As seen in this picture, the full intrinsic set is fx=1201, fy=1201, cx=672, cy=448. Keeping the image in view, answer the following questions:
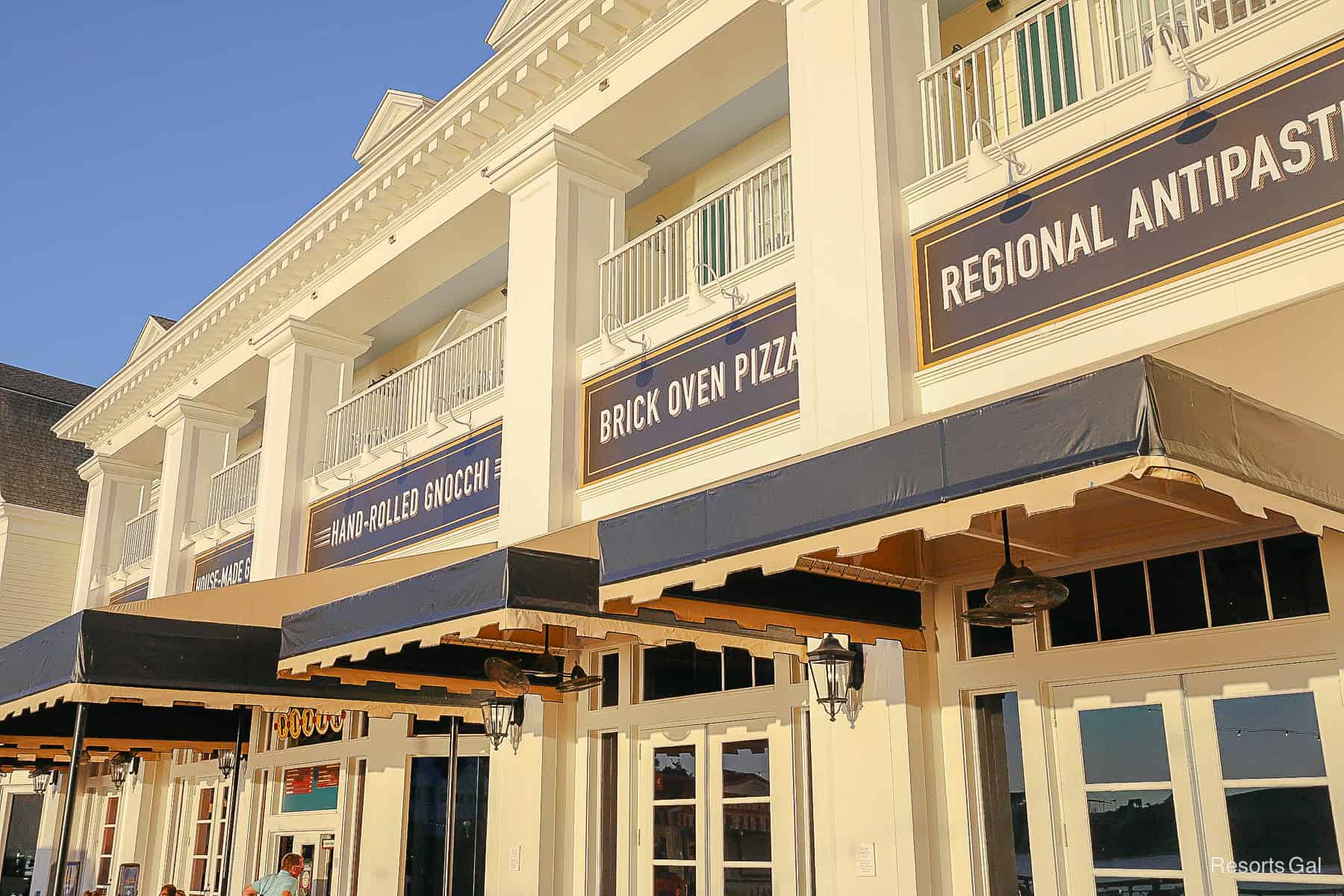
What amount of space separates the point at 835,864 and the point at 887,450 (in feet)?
11.5

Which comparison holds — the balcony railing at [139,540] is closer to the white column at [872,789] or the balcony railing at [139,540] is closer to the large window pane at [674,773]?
the large window pane at [674,773]

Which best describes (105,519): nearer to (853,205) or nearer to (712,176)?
(712,176)

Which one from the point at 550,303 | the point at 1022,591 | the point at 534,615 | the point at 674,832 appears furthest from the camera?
the point at 550,303

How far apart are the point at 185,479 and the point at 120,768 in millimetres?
4459

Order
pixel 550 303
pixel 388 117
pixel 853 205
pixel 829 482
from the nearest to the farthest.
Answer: pixel 829 482 → pixel 853 205 → pixel 550 303 → pixel 388 117

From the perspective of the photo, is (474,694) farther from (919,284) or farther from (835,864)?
(919,284)

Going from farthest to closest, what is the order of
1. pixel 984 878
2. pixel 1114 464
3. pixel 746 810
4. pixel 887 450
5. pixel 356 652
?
pixel 746 810
pixel 356 652
pixel 984 878
pixel 887 450
pixel 1114 464

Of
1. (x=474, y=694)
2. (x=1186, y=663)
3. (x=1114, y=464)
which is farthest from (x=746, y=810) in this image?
(x=1114, y=464)

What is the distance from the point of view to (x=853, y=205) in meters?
8.09

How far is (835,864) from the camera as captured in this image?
7.60 metres

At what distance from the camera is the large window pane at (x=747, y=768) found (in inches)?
350

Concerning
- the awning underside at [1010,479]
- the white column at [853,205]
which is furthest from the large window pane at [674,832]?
the awning underside at [1010,479]

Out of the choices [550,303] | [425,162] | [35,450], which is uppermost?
[35,450]

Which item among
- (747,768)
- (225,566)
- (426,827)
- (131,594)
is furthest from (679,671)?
(131,594)
